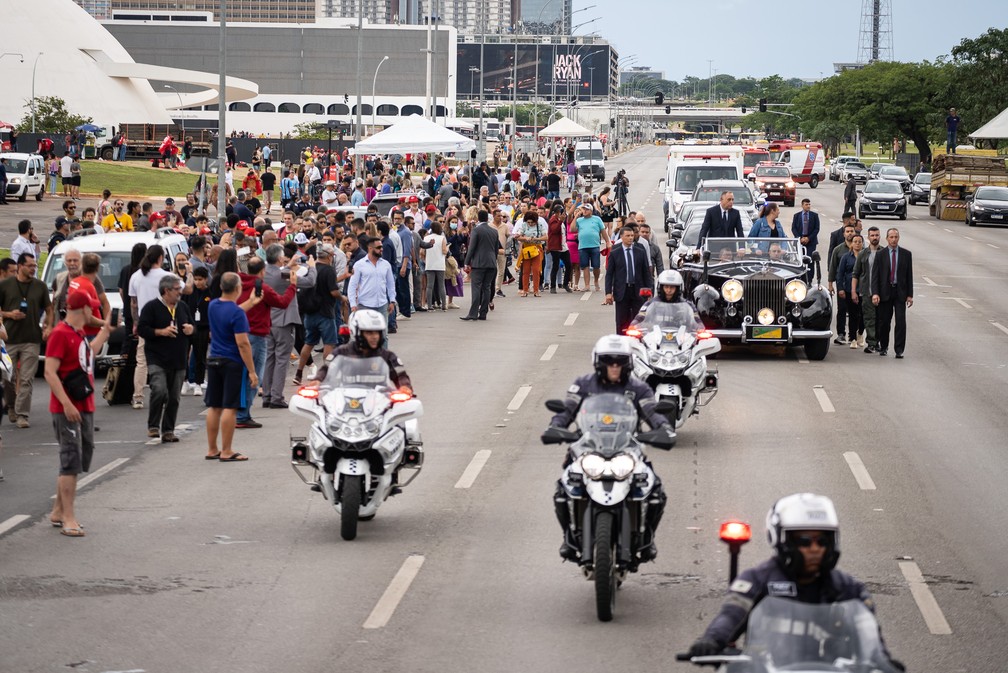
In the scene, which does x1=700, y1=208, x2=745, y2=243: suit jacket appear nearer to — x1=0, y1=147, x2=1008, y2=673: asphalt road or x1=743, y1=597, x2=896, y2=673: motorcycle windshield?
x1=0, y1=147, x2=1008, y2=673: asphalt road

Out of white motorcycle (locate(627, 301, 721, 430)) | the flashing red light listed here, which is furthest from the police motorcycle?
white motorcycle (locate(627, 301, 721, 430))

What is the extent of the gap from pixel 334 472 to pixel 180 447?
4.30 metres

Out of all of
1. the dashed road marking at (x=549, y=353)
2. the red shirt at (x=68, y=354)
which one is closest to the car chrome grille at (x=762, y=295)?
the dashed road marking at (x=549, y=353)

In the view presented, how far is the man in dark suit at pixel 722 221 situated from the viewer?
24578 millimetres

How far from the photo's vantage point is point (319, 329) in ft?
59.4

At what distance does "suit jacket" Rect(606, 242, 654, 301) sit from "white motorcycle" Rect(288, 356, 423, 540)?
8845mm

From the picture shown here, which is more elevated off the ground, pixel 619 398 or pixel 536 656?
pixel 619 398

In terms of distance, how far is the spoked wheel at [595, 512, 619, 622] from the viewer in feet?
28.9

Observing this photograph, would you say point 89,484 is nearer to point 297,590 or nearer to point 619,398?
point 297,590

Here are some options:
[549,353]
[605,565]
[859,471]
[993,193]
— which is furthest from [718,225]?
[993,193]

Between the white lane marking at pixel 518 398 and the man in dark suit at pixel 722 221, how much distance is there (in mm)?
7503

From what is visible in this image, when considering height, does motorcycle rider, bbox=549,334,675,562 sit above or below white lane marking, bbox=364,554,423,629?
above

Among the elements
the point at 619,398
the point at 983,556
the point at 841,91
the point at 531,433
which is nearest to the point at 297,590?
the point at 619,398

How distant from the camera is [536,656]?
27.5ft
